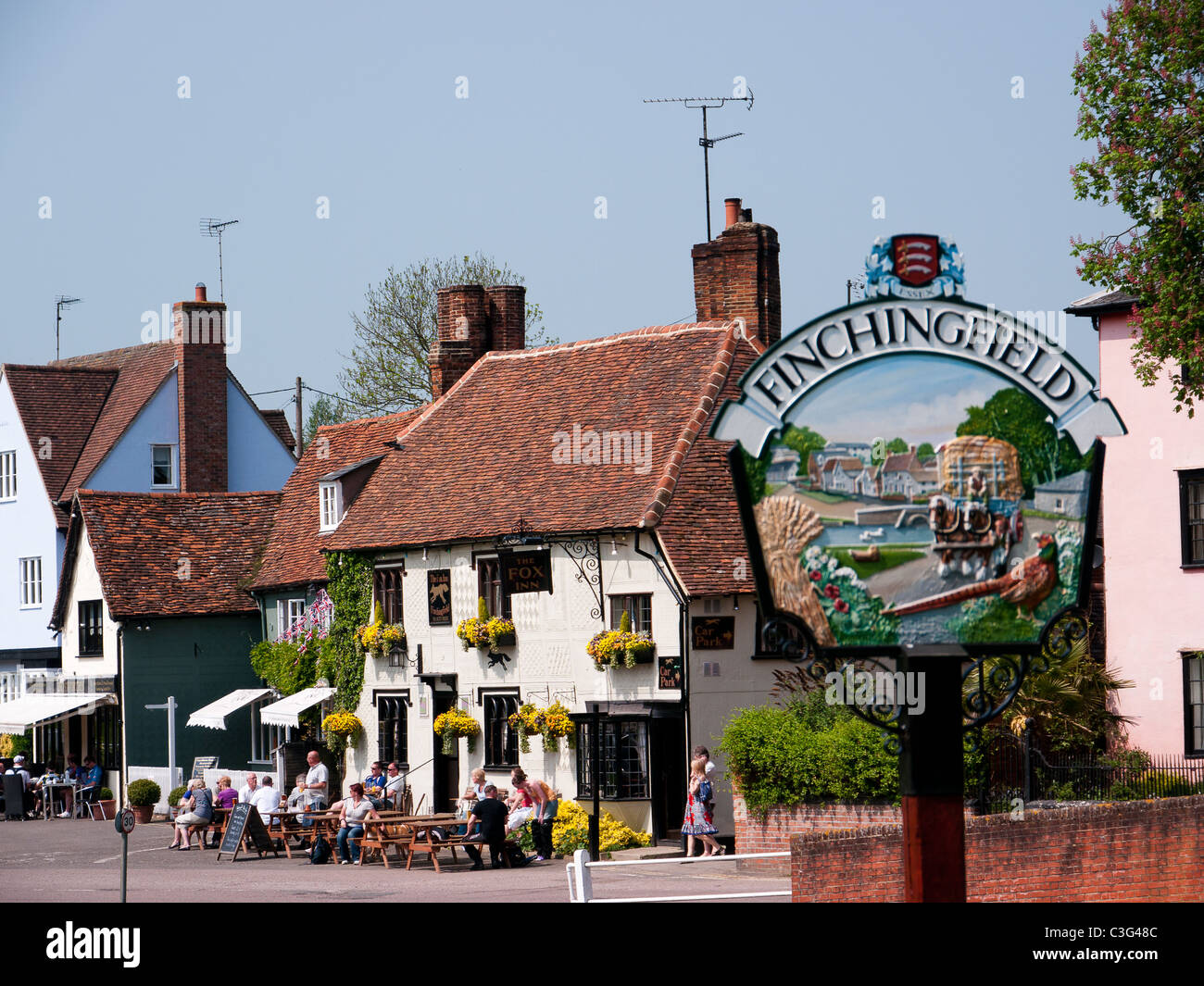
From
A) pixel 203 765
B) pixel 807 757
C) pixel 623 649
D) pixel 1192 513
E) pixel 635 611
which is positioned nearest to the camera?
pixel 807 757

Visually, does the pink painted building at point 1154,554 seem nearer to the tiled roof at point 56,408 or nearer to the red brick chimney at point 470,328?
the red brick chimney at point 470,328

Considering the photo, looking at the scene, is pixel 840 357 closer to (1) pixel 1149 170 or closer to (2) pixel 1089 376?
(2) pixel 1089 376

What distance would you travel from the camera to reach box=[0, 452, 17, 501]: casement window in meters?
52.3

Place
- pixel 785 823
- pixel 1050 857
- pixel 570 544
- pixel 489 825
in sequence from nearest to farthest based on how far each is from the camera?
pixel 1050 857 < pixel 785 823 < pixel 489 825 < pixel 570 544

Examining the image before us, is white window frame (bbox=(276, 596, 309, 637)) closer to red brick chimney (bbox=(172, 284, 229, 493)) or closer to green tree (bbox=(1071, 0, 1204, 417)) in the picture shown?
→ red brick chimney (bbox=(172, 284, 229, 493))

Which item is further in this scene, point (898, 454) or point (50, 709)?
point (50, 709)

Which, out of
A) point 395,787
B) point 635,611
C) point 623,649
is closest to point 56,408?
point 395,787

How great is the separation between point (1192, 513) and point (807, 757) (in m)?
10.4

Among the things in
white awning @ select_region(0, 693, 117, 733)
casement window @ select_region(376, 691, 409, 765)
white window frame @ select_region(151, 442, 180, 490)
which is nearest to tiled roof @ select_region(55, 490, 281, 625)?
white awning @ select_region(0, 693, 117, 733)

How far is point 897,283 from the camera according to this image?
13.3 m

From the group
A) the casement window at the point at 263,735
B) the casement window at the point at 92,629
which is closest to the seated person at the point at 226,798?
the casement window at the point at 263,735

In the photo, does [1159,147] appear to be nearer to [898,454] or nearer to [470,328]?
[898,454]

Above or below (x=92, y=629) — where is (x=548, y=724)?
below

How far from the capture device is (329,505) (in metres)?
37.8
